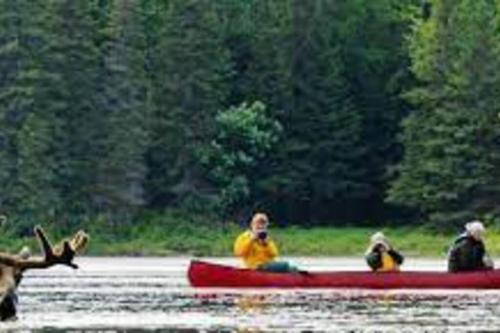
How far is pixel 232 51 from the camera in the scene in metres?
98.9

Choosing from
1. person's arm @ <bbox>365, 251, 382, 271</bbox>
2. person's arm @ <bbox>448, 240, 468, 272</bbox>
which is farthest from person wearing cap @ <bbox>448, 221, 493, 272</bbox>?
person's arm @ <bbox>365, 251, 382, 271</bbox>

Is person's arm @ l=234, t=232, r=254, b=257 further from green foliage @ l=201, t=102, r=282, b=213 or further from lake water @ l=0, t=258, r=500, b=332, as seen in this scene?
green foliage @ l=201, t=102, r=282, b=213

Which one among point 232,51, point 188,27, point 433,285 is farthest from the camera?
point 232,51

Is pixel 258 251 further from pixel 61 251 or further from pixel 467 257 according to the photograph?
pixel 61 251

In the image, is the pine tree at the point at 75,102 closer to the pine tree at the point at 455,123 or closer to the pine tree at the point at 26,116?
the pine tree at the point at 26,116

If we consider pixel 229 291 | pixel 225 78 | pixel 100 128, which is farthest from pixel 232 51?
pixel 229 291

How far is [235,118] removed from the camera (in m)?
94.2

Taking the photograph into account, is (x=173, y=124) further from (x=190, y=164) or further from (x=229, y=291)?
(x=229, y=291)

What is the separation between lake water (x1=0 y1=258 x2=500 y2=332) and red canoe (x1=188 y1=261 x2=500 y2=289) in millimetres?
192

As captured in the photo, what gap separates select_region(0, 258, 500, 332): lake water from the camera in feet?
111

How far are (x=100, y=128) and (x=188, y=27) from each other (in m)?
6.19

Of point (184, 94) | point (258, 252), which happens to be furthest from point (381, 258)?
point (184, 94)

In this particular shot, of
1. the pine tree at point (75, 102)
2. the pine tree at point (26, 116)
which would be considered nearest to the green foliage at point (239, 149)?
the pine tree at point (75, 102)

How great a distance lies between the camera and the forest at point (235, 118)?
8856cm
